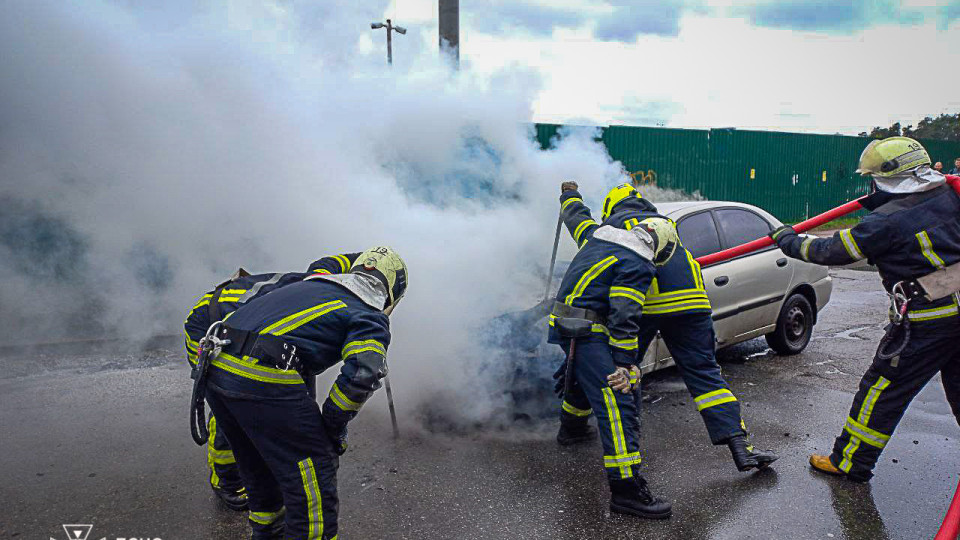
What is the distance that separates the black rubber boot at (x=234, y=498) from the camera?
3.49m

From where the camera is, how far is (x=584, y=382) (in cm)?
375

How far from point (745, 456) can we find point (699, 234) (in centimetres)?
217

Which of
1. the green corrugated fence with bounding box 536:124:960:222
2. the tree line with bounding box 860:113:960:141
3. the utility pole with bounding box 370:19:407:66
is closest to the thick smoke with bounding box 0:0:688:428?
the utility pole with bounding box 370:19:407:66

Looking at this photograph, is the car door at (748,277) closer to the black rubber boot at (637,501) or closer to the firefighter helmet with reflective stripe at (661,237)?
the firefighter helmet with reflective stripe at (661,237)

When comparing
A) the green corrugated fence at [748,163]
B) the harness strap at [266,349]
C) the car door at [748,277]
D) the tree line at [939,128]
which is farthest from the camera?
the tree line at [939,128]

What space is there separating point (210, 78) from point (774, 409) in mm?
5200

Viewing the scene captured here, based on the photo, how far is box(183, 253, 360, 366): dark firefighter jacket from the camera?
3.10 m

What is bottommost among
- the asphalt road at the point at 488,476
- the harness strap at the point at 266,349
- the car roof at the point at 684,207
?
the asphalt road at the point at 488,476

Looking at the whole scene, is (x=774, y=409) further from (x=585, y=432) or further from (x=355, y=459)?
(x=355, y=459)

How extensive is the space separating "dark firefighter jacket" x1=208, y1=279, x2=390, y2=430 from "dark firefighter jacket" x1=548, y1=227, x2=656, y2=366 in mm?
1388

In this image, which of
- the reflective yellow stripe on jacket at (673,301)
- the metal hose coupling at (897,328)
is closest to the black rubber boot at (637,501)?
the reflective yellow stripe on jacket at (673,301)

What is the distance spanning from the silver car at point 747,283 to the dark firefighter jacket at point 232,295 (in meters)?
2.77

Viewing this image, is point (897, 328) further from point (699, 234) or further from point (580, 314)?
point (699, 234)

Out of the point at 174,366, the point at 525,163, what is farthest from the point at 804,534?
the point at 174,366
